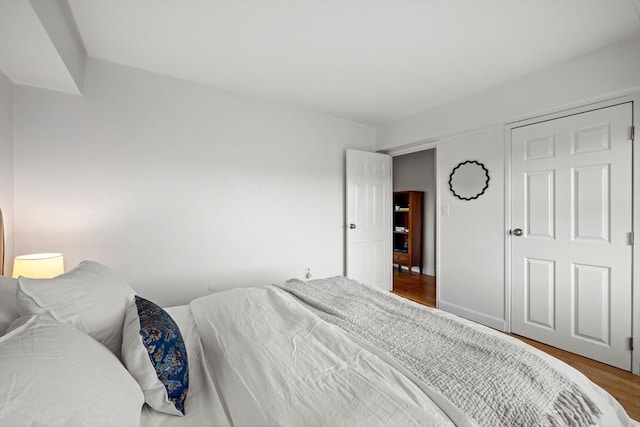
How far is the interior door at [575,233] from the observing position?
6.86ft

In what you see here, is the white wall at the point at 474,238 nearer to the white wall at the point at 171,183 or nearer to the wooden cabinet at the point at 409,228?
the white wall at the point at 171,183

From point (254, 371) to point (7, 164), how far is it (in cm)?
236

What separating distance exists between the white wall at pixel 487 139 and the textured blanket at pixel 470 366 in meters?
1.83

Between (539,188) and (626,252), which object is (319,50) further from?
(626,252)

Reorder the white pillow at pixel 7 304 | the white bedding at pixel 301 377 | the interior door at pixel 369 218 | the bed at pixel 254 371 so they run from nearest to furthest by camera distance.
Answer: the bed at pixel 254 371
the white bedding at pixel 301 377
the white pillow at pixel 7 304
the interior door at pixel 369 218

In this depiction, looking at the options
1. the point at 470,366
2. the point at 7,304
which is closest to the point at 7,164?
the point at 7,304

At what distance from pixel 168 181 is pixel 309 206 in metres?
1.59

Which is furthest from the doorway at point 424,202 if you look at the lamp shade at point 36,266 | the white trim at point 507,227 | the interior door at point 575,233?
the lamp shade at point 36,266

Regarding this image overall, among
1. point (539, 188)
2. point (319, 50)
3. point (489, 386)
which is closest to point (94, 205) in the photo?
point (319, 50)

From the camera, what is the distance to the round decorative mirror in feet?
9.61

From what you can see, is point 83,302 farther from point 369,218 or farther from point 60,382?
point 369,218

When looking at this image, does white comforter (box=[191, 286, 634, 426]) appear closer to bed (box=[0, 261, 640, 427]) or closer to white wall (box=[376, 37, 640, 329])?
bed (box=[0, 261, 640, 427])

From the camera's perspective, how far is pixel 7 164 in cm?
190

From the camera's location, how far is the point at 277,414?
0.78m
